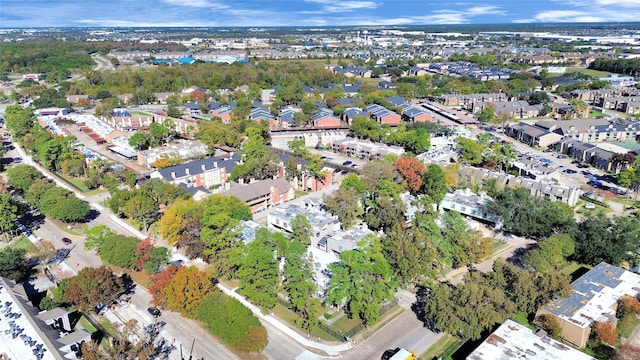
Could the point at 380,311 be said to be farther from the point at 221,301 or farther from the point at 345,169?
the point at 345,169

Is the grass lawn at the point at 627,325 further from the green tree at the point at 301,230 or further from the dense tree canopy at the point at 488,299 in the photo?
the green tree at the point at 301,230

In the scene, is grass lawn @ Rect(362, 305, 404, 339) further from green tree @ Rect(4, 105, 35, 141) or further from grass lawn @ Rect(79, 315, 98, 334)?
green tree @ Rect(4, 105, 35, 141)

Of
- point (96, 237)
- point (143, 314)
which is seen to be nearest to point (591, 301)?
point (143, 314)

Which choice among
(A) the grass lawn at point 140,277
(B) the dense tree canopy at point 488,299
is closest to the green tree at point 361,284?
(B) the dense tree canopy at point 488,299

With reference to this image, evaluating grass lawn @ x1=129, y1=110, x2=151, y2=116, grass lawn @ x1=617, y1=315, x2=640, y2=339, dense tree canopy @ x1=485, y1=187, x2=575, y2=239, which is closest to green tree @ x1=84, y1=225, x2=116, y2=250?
dense tree canopy @ x1=485, y1=187, x2=575, y2=239

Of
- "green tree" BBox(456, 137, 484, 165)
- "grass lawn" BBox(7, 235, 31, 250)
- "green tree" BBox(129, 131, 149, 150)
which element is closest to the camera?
"grass lawn" BBox(7, 235, 31, 250)

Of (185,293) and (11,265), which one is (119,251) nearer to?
(11,265)
